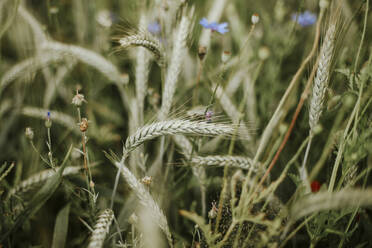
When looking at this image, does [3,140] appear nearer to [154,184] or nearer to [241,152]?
[154,184]

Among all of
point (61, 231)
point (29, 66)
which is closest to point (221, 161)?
point (61, 231)

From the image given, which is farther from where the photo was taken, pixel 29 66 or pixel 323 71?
pixel 29 66

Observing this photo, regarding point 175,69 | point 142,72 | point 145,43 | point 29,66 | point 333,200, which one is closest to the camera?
point 333,200

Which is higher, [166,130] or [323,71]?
[323,71]

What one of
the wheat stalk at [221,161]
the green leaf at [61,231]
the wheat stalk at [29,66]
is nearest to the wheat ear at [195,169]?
the wheat stalk at [221,161]

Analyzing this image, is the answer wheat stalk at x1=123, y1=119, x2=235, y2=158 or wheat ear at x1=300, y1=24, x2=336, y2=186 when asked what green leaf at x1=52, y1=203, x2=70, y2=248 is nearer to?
wheat stalk at x1=123, y1=119, x2=235, y2=158

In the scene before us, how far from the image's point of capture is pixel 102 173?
143 cm

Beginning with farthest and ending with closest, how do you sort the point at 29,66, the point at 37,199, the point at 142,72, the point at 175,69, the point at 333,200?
the point at 29,66
the point at 142,72
the point at 175,69
the point at 37,199
the point at 333,200

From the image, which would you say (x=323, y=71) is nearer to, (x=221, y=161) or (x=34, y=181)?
(x=221, y=161)

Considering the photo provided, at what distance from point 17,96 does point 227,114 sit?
121 centimetres

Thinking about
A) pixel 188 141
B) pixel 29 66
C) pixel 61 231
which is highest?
pixel 29 66

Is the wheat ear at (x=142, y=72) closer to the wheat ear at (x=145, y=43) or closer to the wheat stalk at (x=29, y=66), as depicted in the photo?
the wheat ear at (x=145, y=43)

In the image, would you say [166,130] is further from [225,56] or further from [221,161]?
[225,56]

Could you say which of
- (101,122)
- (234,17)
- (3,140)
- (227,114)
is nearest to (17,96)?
(3,140)
